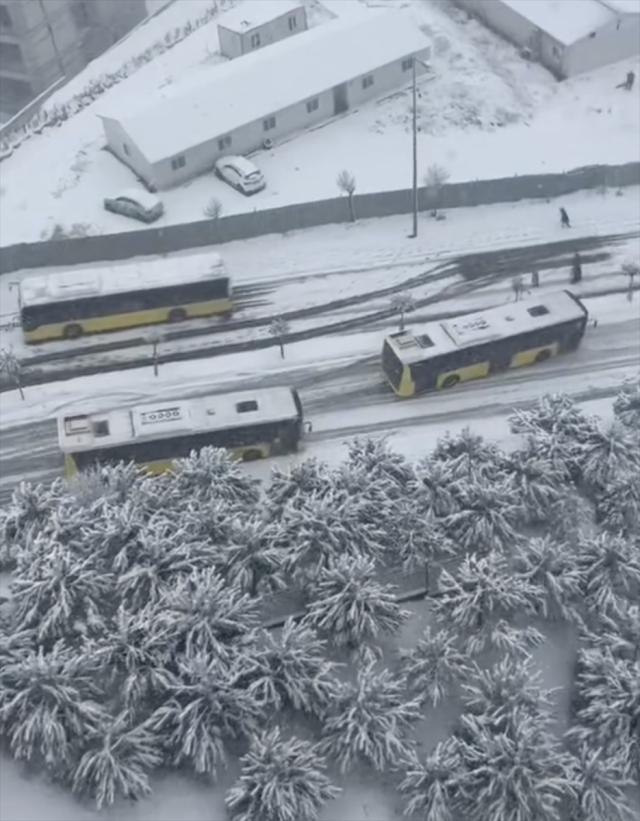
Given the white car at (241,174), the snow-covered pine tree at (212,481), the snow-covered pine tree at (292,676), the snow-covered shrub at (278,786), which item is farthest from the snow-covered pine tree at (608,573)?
the white car at (241,174)

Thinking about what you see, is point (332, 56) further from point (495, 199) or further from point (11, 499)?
point (11, 499)

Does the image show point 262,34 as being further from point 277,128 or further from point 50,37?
point 50,37

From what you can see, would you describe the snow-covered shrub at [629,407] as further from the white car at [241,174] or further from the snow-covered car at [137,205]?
the snow-covered car at [137,205]

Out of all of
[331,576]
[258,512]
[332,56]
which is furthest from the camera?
[332,56]

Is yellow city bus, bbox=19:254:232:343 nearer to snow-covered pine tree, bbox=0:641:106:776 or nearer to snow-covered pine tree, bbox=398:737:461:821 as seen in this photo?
snow-covered pine tree, bbox=0:641:106:776

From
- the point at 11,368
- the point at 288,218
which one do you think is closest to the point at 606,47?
the point at 288,218

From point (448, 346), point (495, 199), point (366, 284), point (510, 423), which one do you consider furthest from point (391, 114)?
point (510, 423)
